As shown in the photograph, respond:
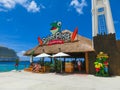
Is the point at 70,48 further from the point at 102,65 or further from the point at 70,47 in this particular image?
the point at 102,65

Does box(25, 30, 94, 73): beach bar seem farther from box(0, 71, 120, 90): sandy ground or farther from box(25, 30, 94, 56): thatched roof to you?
box(0, 71, 120, 90): sandy ground

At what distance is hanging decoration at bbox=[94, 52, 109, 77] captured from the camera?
14.7 meters

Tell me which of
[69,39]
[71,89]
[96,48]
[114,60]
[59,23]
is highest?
[59,23]

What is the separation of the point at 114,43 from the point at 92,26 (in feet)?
10.7

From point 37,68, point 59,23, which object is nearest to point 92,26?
point 59,23

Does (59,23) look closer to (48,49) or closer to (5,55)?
(48,49)

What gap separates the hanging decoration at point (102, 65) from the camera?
14.7 meters

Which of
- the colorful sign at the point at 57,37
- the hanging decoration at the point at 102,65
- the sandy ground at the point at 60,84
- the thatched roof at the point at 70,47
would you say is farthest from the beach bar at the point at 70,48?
the sandy ground at the point at 60,84

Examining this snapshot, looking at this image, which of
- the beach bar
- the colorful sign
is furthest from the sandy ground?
the colorful sign

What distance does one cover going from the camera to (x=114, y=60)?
15.1 m

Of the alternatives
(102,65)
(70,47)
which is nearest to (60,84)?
(102,65)

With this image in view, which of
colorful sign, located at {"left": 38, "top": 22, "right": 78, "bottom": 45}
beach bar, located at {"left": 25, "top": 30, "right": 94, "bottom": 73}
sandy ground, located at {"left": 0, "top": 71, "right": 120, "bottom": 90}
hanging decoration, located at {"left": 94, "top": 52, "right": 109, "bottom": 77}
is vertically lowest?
sandy ground, located at {"left": 0, "top": 71, "right": 120, "bottom": 90}

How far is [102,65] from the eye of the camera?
14773 millimetres

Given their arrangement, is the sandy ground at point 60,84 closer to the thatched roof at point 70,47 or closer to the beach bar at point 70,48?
the beach bar at point 70,48
